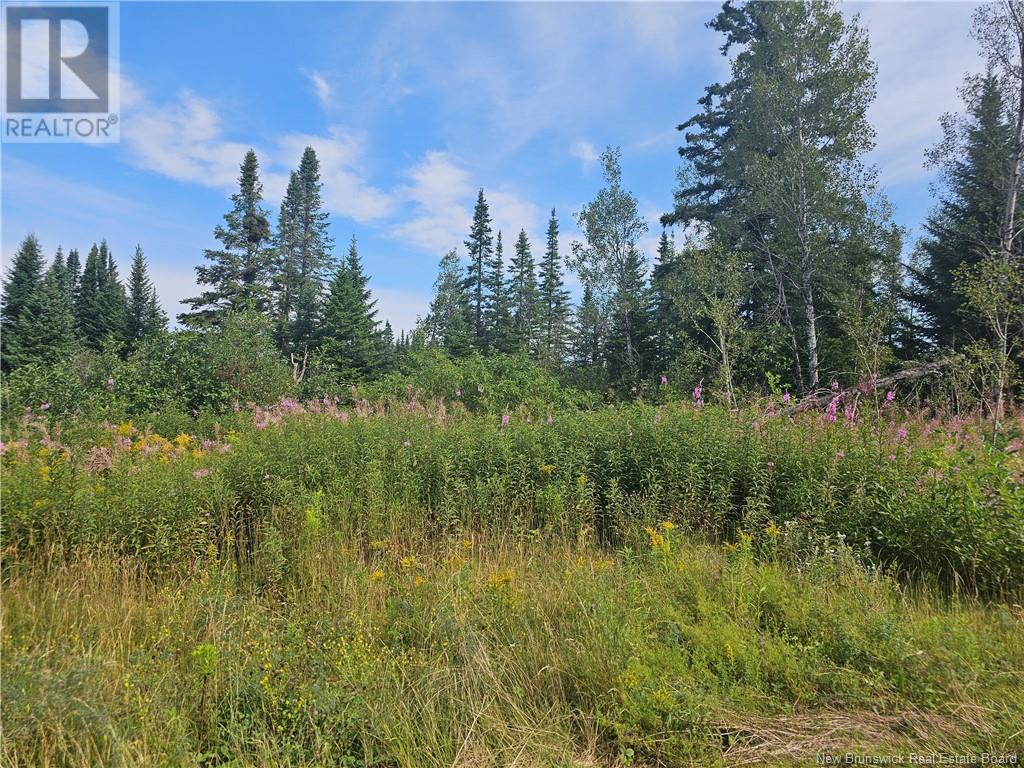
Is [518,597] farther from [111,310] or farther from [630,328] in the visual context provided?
[111,310]

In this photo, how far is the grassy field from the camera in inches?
75.8

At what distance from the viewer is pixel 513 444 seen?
17.0ft

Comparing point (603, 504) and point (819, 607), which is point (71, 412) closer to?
point (603, 504)

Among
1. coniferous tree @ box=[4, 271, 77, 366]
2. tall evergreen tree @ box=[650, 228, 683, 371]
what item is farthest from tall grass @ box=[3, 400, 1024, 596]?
coniferous tree @ box=[4, 271, 77, 366]

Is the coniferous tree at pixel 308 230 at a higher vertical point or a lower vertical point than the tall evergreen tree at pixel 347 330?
higher

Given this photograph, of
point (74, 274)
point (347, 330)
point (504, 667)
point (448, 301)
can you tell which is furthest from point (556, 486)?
point (74, 274)

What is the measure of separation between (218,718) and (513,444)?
3500mm

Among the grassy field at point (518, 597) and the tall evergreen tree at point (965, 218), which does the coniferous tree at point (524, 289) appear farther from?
the grassy field at point (518, 597)

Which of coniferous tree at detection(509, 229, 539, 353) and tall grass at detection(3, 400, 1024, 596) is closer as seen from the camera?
tall grass at detection(3, 400, 1024, 596)

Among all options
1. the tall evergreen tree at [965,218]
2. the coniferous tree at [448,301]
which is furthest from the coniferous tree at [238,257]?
the tall evergreen tree at [965,218]

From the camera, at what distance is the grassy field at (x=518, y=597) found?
75.8 inches

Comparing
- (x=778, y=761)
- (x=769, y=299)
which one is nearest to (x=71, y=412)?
(x=778, y=761)

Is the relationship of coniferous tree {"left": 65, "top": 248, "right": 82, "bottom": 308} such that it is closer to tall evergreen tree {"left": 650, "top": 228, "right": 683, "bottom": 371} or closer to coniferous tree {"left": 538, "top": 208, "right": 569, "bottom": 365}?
coniferous tree {"left": 538, "top": 208, "right": 569, "bottom": 365}

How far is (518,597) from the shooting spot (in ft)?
9.50
